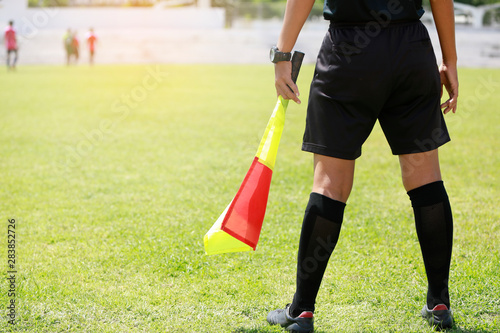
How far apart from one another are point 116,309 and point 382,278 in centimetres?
137

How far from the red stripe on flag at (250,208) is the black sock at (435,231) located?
626 millimetres

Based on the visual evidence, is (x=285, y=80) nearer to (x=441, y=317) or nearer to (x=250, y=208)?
(x=250, y=208)

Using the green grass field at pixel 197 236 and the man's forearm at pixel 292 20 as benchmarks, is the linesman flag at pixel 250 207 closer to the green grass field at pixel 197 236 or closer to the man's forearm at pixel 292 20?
the man's forearm at pixel 292 20

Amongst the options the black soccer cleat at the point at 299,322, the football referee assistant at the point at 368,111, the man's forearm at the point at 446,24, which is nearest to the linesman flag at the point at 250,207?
the football referee assistant at the point at 368,111

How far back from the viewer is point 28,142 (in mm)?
7391

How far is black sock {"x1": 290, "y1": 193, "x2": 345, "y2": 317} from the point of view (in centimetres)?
224

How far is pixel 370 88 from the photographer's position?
2.13 m

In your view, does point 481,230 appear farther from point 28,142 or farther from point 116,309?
point 28,142

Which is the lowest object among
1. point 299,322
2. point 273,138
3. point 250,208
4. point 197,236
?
point 197,236

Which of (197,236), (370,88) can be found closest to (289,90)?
(370,88)

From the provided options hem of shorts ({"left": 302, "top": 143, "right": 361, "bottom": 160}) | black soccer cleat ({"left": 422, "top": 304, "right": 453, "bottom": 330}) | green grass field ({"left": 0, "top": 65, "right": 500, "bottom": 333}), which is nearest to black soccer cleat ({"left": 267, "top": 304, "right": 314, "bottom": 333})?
green grass field ({"left": 0, "top": 65, "right": 500, "bottom": 333})

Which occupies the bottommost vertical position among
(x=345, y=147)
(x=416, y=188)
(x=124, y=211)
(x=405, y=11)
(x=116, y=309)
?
(x=124, y=211)

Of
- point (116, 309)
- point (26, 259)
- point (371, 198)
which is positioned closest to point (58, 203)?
point (26, 259)

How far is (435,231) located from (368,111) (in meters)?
0.59
